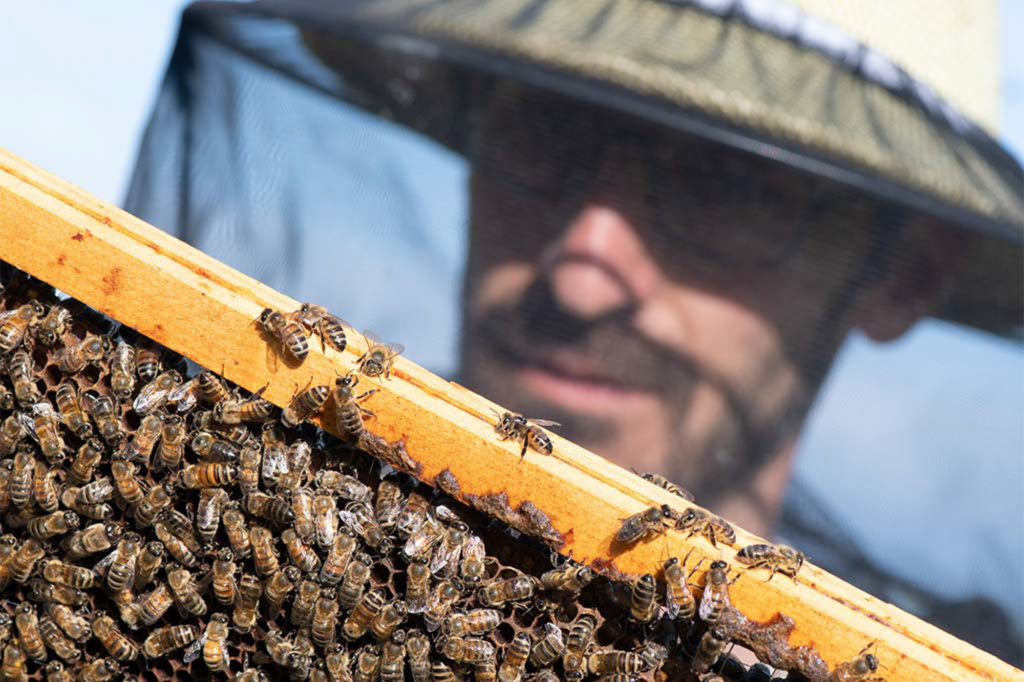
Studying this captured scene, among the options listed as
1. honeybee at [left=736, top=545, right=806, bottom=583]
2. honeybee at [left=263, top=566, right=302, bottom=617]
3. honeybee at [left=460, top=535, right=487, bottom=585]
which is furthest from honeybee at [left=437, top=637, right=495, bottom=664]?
honeybee at [left=736, top=545, right=806, bottom=583]

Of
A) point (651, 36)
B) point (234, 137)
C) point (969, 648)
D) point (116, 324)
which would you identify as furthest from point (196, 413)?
point (234, 137)

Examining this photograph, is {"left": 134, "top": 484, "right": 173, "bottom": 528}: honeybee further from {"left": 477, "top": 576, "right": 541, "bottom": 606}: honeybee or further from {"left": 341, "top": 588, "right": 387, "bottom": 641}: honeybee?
{"left": 477, "top": 576, "right": 541, "bottom": 606}: honeybee

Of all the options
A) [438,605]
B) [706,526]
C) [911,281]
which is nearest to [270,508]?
[438,605]

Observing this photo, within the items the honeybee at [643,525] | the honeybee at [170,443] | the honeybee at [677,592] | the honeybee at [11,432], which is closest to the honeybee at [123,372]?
the honeybee at [170,443]

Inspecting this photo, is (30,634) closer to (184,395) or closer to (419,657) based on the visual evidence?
(184,395)

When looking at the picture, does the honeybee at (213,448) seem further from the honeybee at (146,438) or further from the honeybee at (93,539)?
the honeybee at (93,539)

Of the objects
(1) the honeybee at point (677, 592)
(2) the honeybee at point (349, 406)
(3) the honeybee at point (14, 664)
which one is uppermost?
(2) the honeybee at point (349, 406)
